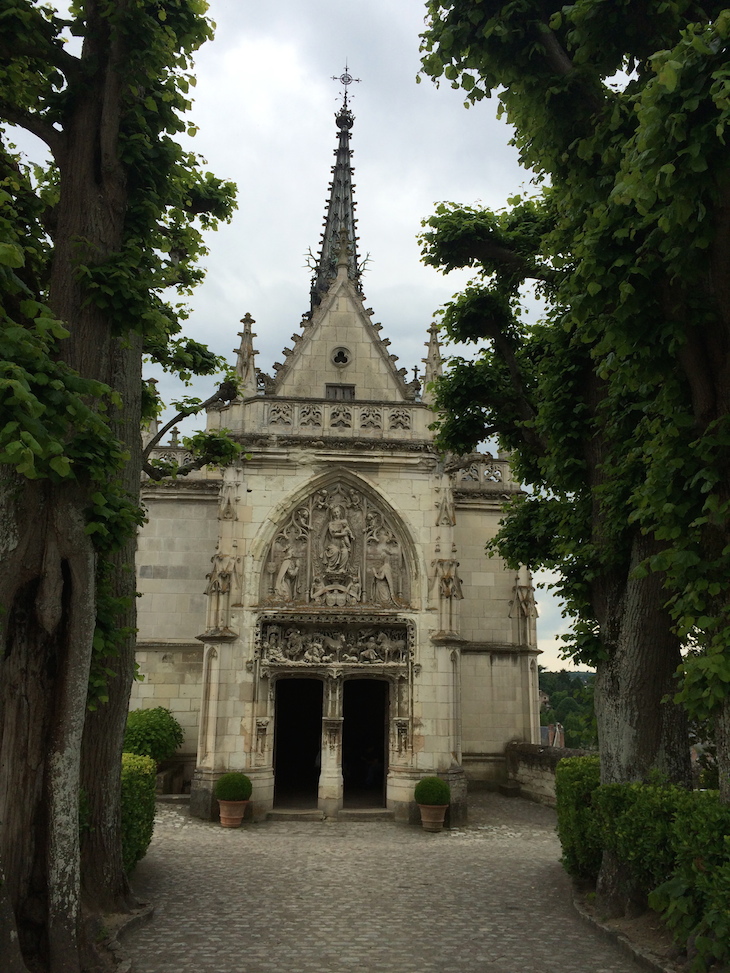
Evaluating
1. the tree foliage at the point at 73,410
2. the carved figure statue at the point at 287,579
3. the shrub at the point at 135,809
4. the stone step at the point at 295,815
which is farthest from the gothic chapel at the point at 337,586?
the tree foliage at the point at 73,410

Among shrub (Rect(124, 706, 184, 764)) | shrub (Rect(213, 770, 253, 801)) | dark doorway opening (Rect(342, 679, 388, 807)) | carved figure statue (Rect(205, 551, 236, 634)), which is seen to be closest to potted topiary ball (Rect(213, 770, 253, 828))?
shrub (Rect(213, 770, 253, 801))

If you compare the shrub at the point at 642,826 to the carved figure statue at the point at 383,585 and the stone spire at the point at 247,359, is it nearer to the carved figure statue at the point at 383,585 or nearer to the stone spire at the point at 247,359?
the carved figure statue at the point at 383,585

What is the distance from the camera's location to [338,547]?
17484 mm

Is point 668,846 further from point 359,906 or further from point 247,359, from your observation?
point 247,359

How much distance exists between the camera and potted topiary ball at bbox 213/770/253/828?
1502cm

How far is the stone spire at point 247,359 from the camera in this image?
1841 centimetres

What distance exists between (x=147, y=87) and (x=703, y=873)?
8628 mm

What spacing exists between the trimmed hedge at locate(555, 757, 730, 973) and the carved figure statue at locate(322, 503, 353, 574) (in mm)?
8174

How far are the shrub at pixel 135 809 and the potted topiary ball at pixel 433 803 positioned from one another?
240 inches

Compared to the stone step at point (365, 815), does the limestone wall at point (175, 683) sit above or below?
above

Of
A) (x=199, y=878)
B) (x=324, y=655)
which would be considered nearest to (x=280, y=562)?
(x=324, y=655)

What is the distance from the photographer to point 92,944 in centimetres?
675

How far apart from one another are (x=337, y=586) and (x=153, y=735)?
5.10 meters

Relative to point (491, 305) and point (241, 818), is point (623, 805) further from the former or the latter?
point (241, 818)
